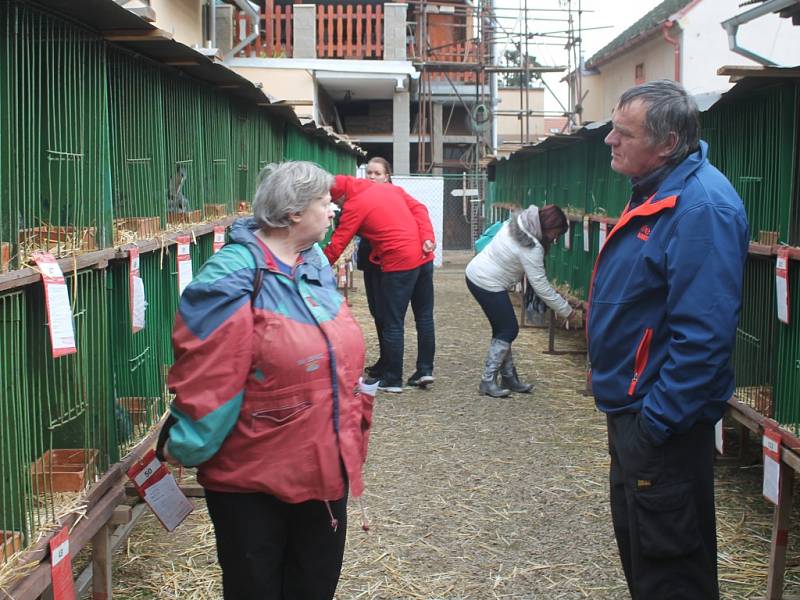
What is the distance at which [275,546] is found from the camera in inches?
129

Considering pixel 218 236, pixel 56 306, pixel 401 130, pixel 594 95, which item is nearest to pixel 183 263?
pixel 218 236

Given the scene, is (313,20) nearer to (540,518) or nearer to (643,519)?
(540,518)

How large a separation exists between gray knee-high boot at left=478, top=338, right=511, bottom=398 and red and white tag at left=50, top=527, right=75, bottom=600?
554 cm

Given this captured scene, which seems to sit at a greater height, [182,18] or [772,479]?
[182,18]

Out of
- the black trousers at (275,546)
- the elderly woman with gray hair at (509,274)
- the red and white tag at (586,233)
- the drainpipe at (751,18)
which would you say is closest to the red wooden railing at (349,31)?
the drainpipe at (751,18)

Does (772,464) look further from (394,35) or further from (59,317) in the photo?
(394,35)

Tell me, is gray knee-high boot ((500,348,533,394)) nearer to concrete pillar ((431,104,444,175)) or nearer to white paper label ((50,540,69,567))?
white paper label ((50,540,69,567))

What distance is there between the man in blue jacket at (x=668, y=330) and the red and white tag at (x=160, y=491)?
1742mm

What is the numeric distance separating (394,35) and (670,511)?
20.2 meters

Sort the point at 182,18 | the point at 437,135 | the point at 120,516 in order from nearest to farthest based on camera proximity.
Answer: the point at 120,516, the point at 182,18, the point at 437,135

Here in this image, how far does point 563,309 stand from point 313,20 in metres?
15.3

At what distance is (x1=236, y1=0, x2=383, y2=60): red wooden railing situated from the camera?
71.4ft

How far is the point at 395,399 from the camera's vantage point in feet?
28.2

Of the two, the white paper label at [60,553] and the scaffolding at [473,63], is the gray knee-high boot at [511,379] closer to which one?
the white paper label at [60,553]
